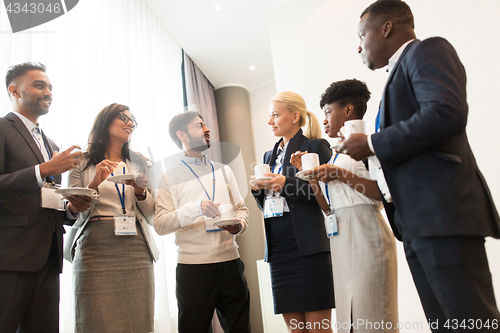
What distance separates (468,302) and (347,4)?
3178 mm

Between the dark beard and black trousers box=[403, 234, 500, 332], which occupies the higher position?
the dark beard

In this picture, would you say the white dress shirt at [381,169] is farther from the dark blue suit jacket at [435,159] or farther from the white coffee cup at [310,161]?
the white coffee cup at [310,161]

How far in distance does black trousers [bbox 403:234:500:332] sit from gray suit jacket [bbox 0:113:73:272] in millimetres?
1516

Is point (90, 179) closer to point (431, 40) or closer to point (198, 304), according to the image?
point (198, 304)

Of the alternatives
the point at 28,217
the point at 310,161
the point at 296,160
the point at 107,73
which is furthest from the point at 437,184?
the point at 107,73

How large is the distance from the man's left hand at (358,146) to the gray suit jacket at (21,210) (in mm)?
1284

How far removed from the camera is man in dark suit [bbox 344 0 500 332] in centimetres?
91

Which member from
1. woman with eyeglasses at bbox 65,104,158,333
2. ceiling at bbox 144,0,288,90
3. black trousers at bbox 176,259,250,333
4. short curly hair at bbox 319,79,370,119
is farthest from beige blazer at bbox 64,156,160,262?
ceiling at bbox 144,0,288,90

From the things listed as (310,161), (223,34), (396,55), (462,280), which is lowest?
(462,280)

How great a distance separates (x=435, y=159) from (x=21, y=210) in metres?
1.64

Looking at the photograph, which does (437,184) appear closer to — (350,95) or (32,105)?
(350,95)

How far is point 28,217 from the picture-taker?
1.49 metres

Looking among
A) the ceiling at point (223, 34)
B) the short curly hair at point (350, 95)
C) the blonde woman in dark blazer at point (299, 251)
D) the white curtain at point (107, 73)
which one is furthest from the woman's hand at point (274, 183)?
the ceiling at point (223, 34)

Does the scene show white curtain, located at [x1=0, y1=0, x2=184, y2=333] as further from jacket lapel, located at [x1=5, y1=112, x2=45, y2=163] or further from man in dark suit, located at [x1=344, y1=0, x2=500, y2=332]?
man in dark suit, located at [x1=344, y1=0, x2=500, y2=332]
